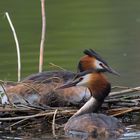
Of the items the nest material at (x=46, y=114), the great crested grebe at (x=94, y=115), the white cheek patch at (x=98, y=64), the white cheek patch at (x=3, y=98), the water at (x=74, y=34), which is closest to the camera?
the great crested grebe at (x=94, y=115)

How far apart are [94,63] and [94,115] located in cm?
78

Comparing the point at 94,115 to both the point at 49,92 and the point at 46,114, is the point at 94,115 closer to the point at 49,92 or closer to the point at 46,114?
the point at 46,114

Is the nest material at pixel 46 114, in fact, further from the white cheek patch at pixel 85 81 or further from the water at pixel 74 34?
the water at pixel 74 34

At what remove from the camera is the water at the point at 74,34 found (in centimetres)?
1320

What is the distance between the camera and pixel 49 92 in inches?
376

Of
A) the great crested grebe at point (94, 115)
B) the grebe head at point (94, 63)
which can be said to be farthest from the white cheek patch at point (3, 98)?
the grebe head at point (94, 63)

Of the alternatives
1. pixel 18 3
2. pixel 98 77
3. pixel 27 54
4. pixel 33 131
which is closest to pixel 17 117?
pixel 33 131

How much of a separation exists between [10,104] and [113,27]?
31.2 feet

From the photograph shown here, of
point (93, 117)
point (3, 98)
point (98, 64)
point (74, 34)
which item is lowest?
point (93, 117)

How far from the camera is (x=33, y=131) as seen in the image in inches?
348

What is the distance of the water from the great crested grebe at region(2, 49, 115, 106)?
1.12m

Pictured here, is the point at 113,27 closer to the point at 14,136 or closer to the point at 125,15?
the point at 125,15

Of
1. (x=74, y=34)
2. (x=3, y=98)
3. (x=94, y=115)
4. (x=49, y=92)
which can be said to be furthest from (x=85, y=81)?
(x=74, y=34)

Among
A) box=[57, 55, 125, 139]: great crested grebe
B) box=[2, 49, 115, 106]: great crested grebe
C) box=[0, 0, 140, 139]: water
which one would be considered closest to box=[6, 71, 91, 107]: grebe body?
box=[2, 49, 115, 106]: great crested grebe
